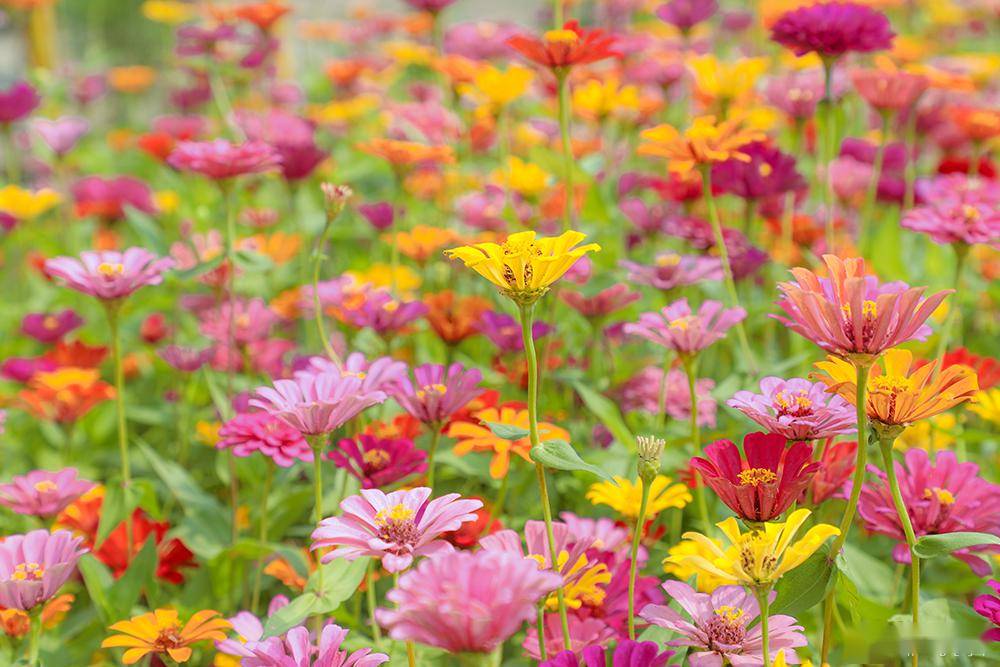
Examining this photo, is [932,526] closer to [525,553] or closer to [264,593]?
[525,553]

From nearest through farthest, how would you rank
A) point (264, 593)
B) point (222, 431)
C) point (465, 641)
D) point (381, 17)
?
point (465, 641), point (222, 431), point (264, 593), point (381, 17)

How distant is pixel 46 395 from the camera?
4.16 ft

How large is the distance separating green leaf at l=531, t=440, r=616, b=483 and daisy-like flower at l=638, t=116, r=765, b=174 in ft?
1.26

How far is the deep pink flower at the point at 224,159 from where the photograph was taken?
1.07m

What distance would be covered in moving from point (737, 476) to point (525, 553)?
0.20 metres

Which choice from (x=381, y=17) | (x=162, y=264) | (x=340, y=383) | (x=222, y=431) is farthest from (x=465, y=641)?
(x=381, y=17)

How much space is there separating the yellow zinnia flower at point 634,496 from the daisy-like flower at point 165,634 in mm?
361

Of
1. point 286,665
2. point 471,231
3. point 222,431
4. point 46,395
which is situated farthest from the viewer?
point 471,231

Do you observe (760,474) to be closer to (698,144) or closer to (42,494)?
(698,144)

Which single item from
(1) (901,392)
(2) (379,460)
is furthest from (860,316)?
(2) (379,460)

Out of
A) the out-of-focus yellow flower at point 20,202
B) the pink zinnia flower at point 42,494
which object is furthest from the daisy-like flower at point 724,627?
the out-of-focus yellow flower at point 20,202

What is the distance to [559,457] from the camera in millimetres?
741

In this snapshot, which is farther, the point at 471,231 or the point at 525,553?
the point at 471,231

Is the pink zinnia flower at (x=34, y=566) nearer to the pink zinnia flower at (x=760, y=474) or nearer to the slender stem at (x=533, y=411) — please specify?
the slender stem at (x=533, y=411)
